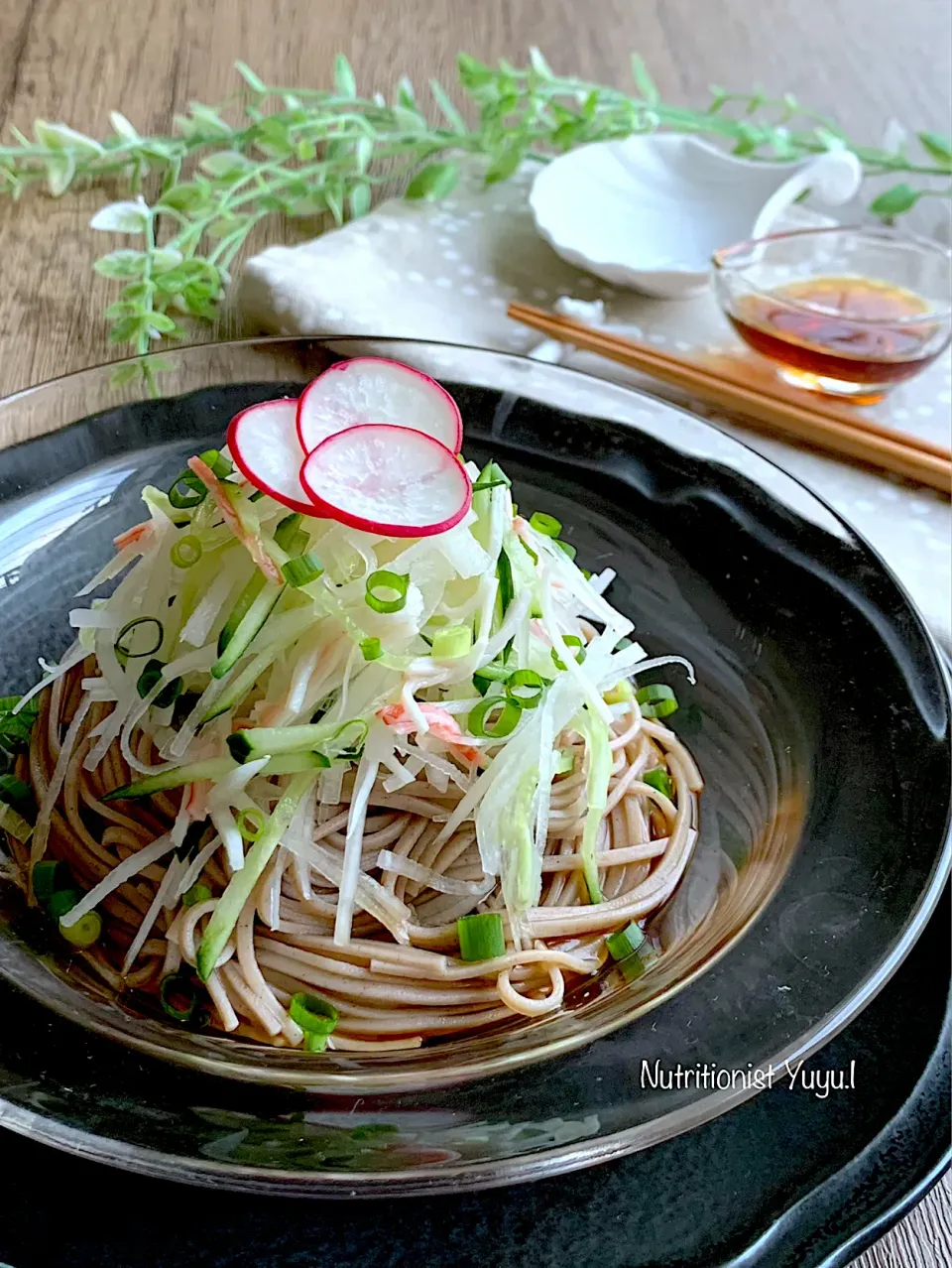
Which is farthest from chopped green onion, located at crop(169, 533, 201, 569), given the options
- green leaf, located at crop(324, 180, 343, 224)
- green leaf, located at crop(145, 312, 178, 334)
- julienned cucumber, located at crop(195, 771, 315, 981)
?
green leaf, located at crop(324, 180, 343, 224)

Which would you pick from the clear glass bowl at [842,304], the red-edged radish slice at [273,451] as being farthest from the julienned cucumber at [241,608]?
the clear glass bowl at [842,304]

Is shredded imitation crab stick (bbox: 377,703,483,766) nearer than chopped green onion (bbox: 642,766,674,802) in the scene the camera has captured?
Yes

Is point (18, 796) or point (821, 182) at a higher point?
point (821, 182)

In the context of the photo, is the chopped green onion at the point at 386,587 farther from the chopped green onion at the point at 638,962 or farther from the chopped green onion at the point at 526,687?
the chopped green onion at the point at 638,962

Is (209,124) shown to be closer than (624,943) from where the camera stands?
No

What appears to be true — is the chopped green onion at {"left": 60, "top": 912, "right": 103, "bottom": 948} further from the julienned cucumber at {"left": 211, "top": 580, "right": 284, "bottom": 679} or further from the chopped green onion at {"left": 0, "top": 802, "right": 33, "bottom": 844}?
the julienned cucumber at {"left": 211, "top": 580, "right": 284, "bottom": 679}

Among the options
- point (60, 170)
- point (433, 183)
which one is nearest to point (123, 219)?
point (60, 170)

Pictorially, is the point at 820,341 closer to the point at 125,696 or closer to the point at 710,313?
the point at 710,313

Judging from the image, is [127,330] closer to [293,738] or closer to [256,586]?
[256,586]
